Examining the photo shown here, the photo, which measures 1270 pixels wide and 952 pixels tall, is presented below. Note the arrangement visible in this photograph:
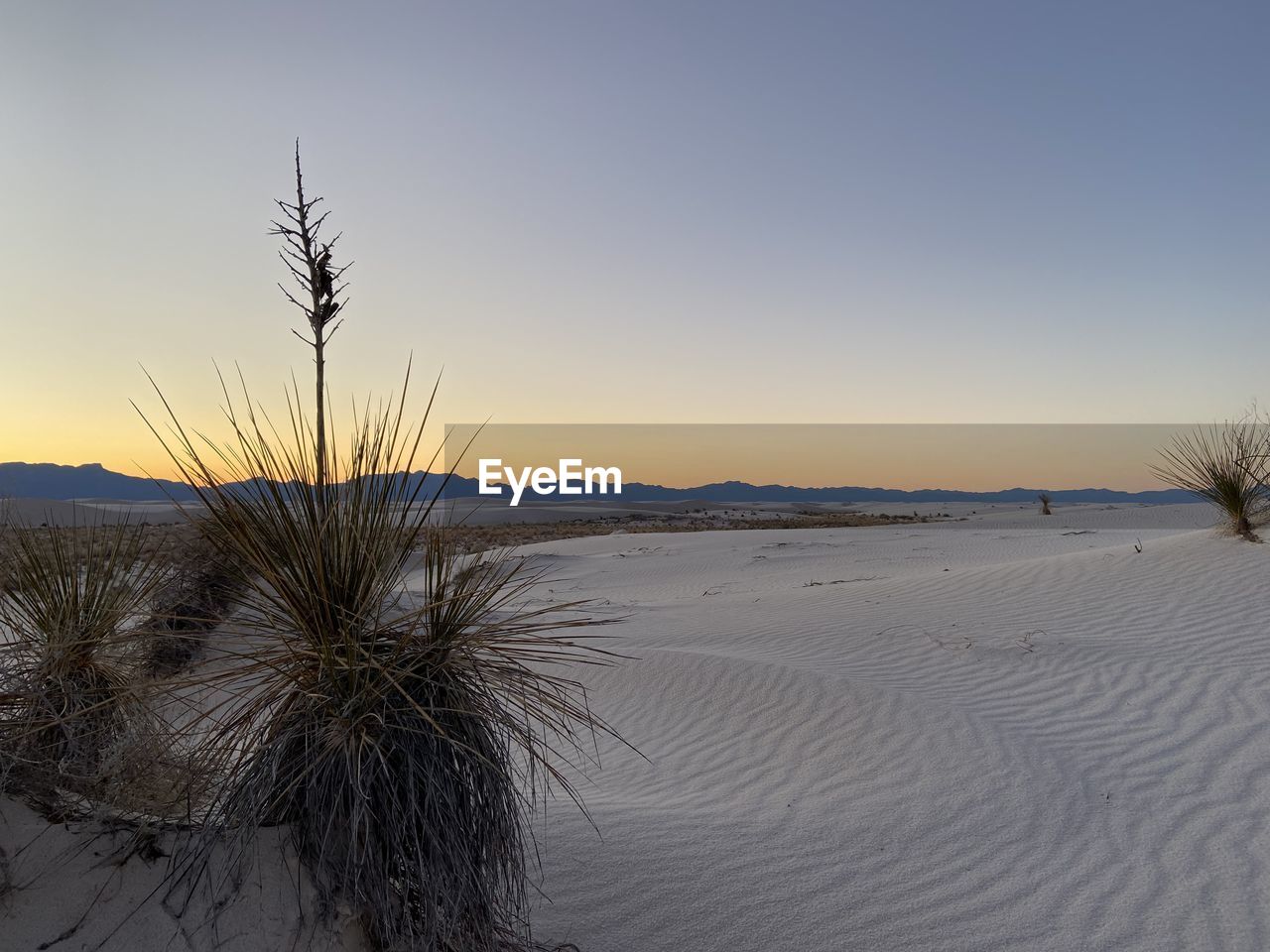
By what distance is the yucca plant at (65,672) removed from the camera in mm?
3064

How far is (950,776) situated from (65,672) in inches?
203

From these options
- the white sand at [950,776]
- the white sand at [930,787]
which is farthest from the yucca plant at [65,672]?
the white sand at [950,776]

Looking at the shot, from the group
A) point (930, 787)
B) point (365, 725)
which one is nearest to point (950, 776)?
point (930, 787)

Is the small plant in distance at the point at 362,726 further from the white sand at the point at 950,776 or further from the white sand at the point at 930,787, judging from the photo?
the white sand at the point at 950,776

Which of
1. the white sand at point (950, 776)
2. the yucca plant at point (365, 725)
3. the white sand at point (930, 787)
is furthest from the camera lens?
the white sand at point (950, 776)

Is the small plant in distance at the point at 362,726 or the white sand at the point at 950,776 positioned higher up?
the small plant in distance at the point at 362,726

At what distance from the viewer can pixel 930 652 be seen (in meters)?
9.03

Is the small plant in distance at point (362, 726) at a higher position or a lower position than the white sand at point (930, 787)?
higher

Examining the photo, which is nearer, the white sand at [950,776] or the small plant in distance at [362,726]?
the small plant in distance at [362,726]

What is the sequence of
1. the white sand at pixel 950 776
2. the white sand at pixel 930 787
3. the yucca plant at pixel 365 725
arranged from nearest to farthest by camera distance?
1. the yucca plant at pixel 365 725
2. the white sand at pixel 930 787
3. the white sand at pixel 950 776

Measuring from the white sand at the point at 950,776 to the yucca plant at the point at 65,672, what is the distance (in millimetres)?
2015

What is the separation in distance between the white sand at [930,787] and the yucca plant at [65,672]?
34 cm

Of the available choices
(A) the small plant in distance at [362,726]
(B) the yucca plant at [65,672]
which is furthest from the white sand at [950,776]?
(B) the yucca plant at [65,672]

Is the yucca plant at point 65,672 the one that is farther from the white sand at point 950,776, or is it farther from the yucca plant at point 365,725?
the white sand at point 950,776
